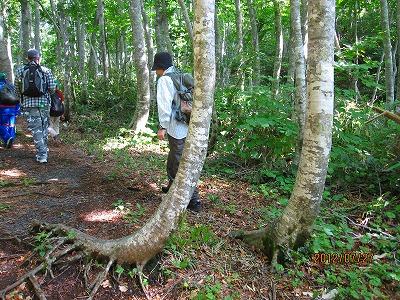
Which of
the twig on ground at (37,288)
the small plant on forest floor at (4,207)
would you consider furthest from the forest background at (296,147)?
the small plant on forest floor at (4,207)

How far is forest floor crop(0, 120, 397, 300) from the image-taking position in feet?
12.1

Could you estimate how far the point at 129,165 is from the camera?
Result: 749cm

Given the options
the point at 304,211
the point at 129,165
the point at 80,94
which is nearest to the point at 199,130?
the point at 304,211

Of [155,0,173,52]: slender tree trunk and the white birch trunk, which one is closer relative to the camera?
the white birch trunk

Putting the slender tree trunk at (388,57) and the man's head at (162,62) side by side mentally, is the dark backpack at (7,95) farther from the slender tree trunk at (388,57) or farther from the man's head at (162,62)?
the slender tree trunk at (388,57)

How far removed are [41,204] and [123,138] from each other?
16.6ft

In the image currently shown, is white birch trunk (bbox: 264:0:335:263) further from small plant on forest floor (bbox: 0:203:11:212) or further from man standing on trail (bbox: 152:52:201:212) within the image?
small plant on forest floor (bbox: 0:203:11:212)

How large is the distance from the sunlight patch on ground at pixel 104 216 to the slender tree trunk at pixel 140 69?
5.51 meters

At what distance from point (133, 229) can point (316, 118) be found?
260cm

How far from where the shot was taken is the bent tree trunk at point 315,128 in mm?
3791

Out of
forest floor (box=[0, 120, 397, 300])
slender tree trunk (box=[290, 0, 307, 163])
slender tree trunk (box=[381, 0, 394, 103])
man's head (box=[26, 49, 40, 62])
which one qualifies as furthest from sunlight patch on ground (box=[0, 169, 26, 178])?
slender tree trunk (box=[381, 0, 394, 103])

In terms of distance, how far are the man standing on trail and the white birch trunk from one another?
1.70 meters

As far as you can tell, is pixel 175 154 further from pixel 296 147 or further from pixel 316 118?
pixel 296 147

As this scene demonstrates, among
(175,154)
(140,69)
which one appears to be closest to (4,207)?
(175,154)
